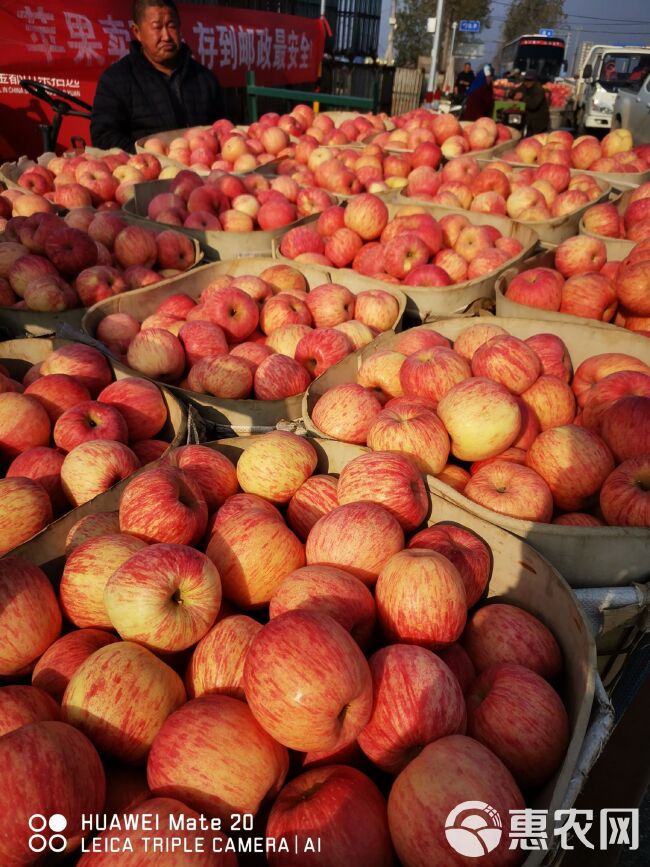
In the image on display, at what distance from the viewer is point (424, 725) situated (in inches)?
46.8

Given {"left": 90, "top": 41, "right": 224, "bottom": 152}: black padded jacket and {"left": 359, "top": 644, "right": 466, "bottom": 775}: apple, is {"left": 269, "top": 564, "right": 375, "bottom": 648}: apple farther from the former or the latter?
{"left": 90, "top": 41, "right": 224, "bottom": 152}: black padded jacket

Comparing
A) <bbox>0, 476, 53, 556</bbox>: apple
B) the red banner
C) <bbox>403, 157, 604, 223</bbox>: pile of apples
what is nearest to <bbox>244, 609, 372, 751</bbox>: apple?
<bbox>0, 476, 53, 556</bbox>: apple

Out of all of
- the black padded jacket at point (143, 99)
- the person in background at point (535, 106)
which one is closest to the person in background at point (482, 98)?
the person in background at point (535, 106)

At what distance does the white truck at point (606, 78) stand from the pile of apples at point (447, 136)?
16605 millimetres

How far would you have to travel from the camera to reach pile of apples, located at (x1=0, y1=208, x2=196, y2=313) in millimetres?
3291

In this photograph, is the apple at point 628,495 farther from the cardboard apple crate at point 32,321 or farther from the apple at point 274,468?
the cardboard apple crate at point 32,321

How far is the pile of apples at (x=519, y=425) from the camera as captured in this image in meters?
1.87

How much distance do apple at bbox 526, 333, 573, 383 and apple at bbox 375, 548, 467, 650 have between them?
4.64ft

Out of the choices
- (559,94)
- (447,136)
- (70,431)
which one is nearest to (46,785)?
(70,431)

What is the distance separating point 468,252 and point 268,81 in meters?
12.4

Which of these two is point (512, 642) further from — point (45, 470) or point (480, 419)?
point (45, 470)

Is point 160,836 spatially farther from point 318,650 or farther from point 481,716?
point 481,716

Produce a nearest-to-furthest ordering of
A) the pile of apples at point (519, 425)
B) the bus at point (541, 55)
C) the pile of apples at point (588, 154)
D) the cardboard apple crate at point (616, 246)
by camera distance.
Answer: the pile of apples at point (519, 425), the cardboard apple crate at point (616, 246), the pile of apples at point (588, 154), the bus at point (541, 55)

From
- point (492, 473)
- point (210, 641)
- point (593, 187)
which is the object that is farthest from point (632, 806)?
point (593, 187)
